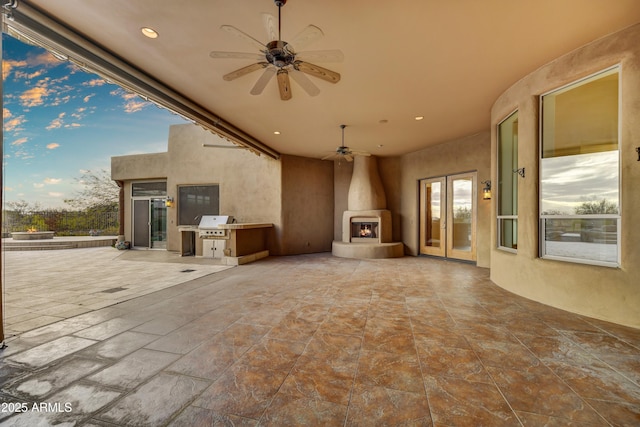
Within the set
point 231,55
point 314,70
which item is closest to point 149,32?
point 231,55

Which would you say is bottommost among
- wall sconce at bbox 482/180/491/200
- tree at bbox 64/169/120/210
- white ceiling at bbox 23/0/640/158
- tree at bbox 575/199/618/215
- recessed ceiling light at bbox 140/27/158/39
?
tree at bbox 575/199/618/215

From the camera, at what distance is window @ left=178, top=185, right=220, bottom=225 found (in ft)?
28.8

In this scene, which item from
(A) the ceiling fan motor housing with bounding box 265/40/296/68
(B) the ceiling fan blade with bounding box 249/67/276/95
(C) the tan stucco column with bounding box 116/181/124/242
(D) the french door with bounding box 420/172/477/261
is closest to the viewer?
(A) the ceiling fan motor housing with bounding box 265/40/296/68

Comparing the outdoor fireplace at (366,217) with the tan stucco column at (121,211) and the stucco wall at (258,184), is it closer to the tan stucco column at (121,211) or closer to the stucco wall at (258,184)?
the stucco wall at (258,184)

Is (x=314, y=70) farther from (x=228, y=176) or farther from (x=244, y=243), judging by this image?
(x=228, y=176)

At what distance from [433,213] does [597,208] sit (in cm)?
433

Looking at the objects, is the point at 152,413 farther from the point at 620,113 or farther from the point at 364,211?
the point at 364,211

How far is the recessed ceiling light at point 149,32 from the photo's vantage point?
2.70 m

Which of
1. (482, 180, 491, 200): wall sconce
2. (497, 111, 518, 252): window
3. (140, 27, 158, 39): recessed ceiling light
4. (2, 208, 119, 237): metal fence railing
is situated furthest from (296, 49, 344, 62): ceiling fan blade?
(2, 208, 119, 237): metal fence railing

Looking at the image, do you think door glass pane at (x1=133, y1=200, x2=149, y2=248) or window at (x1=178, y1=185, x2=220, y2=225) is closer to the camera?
window at (x1=178, y1=185, x2=220, y2=225)

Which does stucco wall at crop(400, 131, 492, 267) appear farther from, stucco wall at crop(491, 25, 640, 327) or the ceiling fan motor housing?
the ceiling fan motor housing

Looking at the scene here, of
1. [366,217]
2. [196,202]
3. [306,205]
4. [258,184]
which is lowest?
[366,217]

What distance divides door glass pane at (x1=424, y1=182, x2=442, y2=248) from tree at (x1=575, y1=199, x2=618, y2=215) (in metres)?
3.94

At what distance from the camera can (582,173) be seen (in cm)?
339
